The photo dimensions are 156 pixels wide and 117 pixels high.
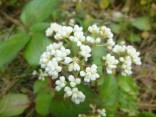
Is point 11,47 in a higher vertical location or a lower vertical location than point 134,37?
lower

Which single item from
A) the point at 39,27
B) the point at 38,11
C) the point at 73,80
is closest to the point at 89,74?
the point at 73,80

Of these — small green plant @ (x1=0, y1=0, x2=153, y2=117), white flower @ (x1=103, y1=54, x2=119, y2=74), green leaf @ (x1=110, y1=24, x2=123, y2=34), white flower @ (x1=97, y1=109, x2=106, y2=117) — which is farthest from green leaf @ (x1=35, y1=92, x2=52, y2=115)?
green leaf @ (x1=110, y1=24, x2=123, y2=34)

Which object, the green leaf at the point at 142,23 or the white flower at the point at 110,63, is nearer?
the white flower at the point at 110,63

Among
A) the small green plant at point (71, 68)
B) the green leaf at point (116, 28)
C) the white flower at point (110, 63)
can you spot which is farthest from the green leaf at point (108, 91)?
the green leaf at point (116, 28)

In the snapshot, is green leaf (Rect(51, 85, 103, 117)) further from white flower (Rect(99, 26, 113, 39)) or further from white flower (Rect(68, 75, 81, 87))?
white flower (Rect(99, 26, 113, 39))

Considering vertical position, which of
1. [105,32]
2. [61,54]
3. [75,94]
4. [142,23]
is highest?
[142,23]

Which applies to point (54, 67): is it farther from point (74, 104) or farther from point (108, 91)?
point (108, 91)

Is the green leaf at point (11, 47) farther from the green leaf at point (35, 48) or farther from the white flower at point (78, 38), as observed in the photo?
the white flower at point (78, 38)
